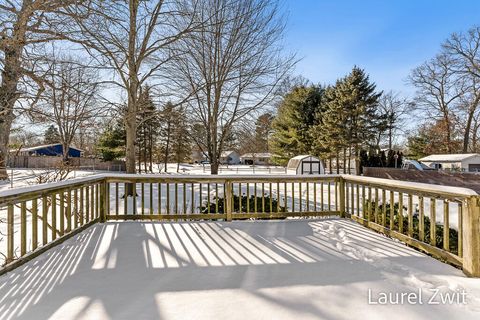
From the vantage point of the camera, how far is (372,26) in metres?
9.49

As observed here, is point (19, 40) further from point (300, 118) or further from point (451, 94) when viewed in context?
point (451, 94)

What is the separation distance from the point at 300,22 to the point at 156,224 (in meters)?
8.77

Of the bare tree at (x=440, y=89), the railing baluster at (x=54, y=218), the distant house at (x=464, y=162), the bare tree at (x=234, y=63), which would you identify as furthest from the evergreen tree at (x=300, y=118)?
the railing baluster at (x=54, y=218)

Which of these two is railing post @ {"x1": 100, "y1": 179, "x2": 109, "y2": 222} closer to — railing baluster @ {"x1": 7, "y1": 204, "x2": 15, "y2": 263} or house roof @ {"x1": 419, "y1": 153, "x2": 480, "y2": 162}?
railing baluster @ {"x1": 7, "y1": 204, "x2": 15, "y2": 263}

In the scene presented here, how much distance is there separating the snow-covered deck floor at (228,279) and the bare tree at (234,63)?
287 inches

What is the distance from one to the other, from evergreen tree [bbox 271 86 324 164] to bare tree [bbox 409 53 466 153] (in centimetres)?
766

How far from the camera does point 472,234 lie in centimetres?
230

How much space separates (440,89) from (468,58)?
9.88 ft

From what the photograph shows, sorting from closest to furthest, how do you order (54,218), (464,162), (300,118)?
(54,218) → (464,162) → (300,118)

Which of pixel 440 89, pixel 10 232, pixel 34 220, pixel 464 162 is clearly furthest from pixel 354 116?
pixel 10 232

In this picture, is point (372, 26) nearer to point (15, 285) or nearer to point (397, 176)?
point (397, 176)

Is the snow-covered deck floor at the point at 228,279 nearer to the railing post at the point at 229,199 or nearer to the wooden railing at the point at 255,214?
the wooden railing at the point at 255,214

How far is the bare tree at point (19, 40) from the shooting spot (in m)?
3.39

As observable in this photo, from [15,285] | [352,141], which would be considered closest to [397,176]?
[352,141]
